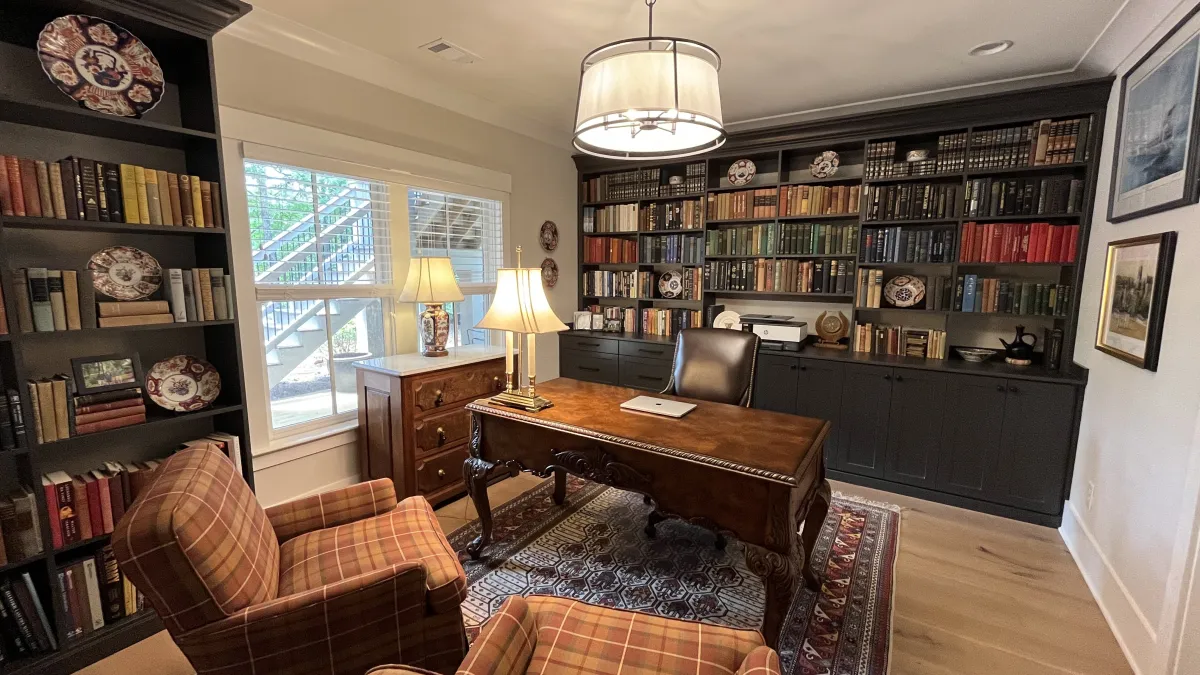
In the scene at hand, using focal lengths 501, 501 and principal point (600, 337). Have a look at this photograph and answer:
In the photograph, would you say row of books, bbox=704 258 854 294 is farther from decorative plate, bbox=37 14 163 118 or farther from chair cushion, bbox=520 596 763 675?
Answer: decorative plate, bbox=37 14 163 118

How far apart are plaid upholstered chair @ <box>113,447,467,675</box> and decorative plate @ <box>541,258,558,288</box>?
8.99 feet

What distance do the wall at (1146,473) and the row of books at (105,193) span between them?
11.5 ft

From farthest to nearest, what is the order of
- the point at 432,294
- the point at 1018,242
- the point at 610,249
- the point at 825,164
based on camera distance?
the point at 610,249 → the point at 825,164 → the point at 1018,242 → the point at 432,294

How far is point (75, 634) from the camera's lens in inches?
68.0

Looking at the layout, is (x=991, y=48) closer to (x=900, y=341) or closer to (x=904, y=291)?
(x=904, y=291)

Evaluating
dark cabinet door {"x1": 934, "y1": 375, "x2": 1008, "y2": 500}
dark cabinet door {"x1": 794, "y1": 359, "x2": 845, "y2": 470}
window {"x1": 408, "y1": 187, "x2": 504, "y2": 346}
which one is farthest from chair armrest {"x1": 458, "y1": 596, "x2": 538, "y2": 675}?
dark cabinet door {"x1": 934, "y1": 375, "x2": 1008, "y2": 500}

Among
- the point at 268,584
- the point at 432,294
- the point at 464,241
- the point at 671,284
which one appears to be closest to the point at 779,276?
the point at 671,284

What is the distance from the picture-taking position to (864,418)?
3135 millimetres

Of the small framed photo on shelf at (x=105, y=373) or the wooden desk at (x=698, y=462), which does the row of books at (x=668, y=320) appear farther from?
the small framed photo on shelf at (x=105, y=373)

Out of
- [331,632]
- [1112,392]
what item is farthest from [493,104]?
[1112,392]

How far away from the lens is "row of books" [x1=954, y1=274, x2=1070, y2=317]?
9.39ft

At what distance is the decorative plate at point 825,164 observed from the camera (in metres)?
3.45

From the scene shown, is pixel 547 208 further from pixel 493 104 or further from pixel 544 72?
pixel 544 72

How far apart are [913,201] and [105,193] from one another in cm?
398
